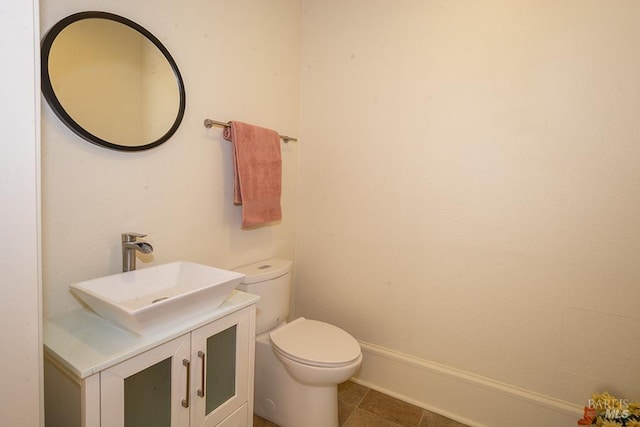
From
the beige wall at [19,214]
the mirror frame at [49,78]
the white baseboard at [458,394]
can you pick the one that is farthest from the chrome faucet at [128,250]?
the white baseboard at [458,394]

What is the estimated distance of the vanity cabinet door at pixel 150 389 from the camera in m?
0.84

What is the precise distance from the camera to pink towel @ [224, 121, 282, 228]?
1.61 m

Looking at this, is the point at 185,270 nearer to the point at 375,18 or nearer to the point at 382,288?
the point at 382,288

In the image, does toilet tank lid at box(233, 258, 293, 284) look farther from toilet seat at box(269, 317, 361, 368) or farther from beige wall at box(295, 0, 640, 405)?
beige wall at box(295, 0, 640, 405)

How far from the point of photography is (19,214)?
2.24ft

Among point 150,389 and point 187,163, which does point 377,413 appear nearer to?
point 150,389

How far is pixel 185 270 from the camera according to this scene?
1318 millimetres

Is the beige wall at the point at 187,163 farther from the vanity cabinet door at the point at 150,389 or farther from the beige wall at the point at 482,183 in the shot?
the vanity cabinet door at the point at 150,389

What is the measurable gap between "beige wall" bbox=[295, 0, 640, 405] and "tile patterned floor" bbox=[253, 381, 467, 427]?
1.01 ft

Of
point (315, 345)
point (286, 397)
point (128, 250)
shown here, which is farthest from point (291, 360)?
point (128, 250)

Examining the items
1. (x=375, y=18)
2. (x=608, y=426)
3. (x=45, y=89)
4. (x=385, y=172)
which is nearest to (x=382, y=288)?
(x=385, y=172)

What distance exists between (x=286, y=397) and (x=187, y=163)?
4.17ft

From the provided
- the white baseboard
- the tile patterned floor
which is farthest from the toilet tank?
the white baseboard

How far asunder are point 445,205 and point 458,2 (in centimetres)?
107
